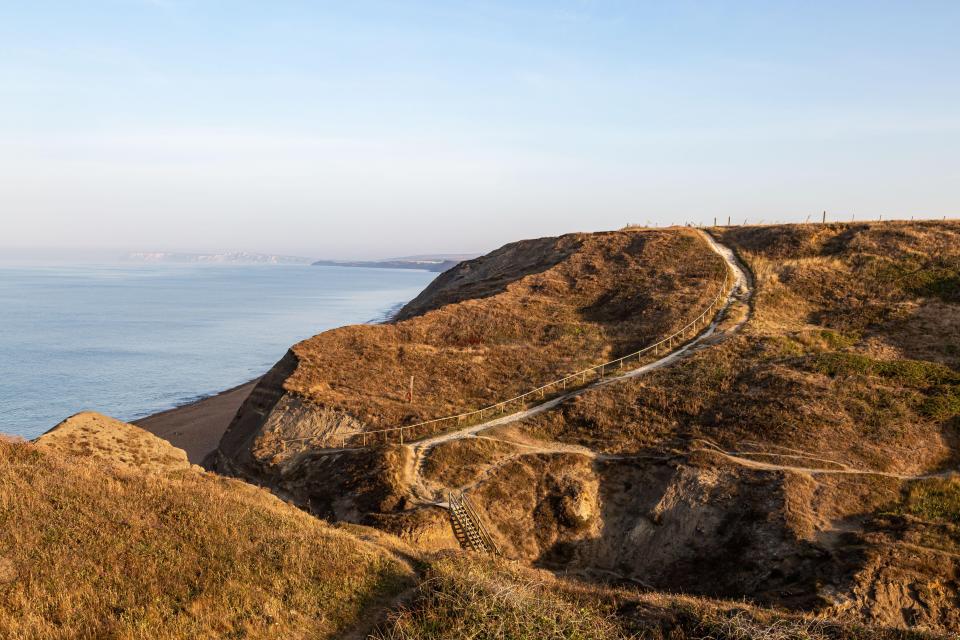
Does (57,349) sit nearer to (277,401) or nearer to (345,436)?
(277,401)

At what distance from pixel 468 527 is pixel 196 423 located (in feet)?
159

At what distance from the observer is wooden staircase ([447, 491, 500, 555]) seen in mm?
26261

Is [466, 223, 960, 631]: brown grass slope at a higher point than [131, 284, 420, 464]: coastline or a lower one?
higher

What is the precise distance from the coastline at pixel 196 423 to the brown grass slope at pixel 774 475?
119 feet

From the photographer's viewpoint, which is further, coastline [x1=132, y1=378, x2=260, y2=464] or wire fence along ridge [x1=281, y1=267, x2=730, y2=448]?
coastline [x1=132, y1=378, x2=260, y2=464]

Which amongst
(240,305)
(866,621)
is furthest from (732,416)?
(240,305)

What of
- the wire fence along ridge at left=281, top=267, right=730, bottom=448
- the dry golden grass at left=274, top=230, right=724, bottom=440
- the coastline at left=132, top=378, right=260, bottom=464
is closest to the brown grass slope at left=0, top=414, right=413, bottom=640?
the wire fence along ridge at left=281, top=267, right=730, bottom=448

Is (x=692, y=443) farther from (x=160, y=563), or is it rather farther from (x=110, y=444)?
(x=110, y=444)

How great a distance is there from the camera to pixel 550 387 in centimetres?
4009

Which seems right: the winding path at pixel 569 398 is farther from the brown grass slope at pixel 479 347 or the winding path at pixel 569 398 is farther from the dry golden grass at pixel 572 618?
the dry golden grass at pixel 572 618

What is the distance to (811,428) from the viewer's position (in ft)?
102

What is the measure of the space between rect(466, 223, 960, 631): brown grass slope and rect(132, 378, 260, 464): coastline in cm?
3642

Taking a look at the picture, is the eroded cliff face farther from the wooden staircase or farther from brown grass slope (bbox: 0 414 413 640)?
brown grass slope (bbox: 0 414 413 640)

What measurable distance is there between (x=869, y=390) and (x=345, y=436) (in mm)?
31635
